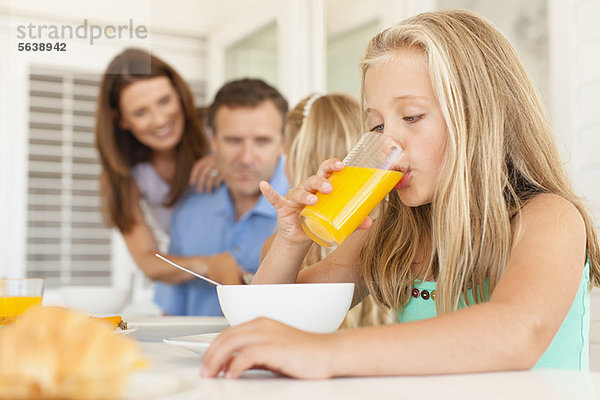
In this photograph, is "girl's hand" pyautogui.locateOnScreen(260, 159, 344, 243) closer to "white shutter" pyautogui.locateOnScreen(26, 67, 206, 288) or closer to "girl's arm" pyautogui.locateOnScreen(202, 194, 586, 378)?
"girl's arm" pyautogui.locateOnScreen(202, 194, 586, 378)

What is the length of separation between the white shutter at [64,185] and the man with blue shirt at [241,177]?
1.49 meters

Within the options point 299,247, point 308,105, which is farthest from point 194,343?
point 308,105

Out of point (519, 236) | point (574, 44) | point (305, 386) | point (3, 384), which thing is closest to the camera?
point (3, 384)

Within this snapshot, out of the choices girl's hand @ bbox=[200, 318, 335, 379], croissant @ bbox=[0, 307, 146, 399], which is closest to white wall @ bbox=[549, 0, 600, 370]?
girl's hand @ bbox=[200, 318, 335, 379]

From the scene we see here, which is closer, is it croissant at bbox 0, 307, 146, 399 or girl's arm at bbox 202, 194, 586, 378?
croissant at bbox 0, 307, 146, 399

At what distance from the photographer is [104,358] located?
1.48 ft

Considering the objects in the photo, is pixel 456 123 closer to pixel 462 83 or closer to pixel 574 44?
pixel 462 83

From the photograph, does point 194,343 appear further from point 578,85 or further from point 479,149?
point 578,85

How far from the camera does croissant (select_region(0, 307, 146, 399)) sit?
1.44ft

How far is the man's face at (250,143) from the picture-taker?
2.74m

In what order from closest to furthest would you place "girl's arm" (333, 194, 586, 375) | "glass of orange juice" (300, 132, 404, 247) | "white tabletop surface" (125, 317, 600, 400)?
"white tabletop surface" (125, 317, 600, 400)
"girl's arm" (333, 194, 586, 375)
"glass of orange juice" (300, 132, 404, 247)

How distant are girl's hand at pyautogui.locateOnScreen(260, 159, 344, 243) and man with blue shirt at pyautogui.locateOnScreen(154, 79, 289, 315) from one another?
1311mm

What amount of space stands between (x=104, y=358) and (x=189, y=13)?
416cm

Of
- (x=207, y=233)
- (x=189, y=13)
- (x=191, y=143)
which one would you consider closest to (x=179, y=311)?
(x=207, y=233)
